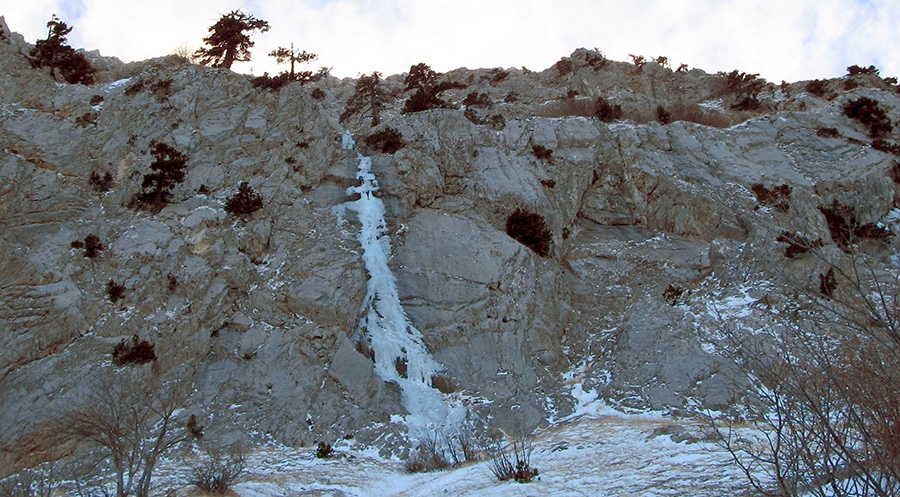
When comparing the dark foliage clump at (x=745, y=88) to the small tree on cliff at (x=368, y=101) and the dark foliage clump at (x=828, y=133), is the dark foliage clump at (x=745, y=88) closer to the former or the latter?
the dark foliage clump at (x=828, y=133)

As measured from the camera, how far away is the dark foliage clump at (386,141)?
24.6 meters

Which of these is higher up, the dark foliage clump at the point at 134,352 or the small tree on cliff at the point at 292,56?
the small tree on cliff at the point at 292,56

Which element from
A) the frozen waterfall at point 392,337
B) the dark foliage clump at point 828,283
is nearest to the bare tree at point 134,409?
the frozen waterfall at point 392,337

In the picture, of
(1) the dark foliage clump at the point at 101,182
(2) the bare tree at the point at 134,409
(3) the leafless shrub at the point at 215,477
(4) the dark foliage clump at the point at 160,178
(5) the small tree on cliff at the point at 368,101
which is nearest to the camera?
(3) the leafless shrub at the point at 215,477

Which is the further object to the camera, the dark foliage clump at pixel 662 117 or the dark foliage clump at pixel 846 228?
the dark foliage clump at pixel 662 117

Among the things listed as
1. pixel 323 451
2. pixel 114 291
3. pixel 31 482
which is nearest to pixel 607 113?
pixel 323 451

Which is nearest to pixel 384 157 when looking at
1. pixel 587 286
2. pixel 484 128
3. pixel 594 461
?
pixel 484 128

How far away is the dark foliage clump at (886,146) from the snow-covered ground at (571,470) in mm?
19418

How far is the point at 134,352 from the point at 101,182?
768 cm

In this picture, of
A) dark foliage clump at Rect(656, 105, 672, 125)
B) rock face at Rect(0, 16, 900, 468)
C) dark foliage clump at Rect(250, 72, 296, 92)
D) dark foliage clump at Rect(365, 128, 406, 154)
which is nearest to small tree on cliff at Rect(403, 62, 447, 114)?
rock face at Rect(0, 16, 900, 468)

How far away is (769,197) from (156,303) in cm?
2276

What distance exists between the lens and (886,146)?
26.1 meters

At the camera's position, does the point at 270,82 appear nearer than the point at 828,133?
Yes

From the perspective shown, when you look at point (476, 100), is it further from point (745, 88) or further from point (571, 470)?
point (571, 470)
